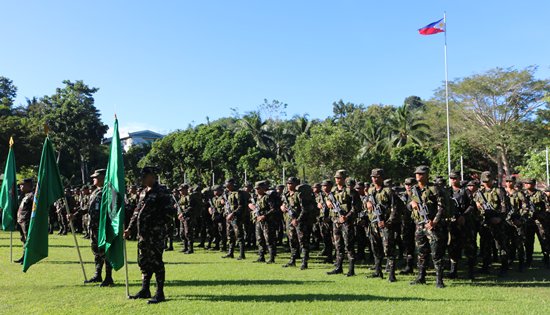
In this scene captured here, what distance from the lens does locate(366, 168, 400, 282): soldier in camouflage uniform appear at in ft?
30.2

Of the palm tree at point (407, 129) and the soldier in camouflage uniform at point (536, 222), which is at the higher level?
the palm tree at point (407, 129)

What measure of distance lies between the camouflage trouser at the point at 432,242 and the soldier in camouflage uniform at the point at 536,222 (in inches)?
149

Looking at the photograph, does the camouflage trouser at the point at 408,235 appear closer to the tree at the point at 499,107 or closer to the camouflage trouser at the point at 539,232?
the camouflage trouser at the point at 539,232

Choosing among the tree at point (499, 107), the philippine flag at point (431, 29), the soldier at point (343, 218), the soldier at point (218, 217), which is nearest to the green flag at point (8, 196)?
the soldier at point (218, 217)

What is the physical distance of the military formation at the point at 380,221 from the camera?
7672 millimetres

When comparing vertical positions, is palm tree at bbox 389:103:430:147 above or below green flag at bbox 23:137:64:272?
above

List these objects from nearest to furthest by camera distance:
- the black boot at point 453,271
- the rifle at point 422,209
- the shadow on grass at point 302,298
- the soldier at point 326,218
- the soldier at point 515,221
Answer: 1. the shadow on grass at point 302,298
2. the rifle at point 422,209
3. the black boot at point 453,271
4. the soldier at point 515,221
5. the soldier at point 326,218

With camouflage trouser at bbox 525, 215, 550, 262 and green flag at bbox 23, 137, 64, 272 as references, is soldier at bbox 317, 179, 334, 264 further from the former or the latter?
green flag at bbox 23, 137, 64, 272

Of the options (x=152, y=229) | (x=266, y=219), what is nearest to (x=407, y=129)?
(x=266, y=219)

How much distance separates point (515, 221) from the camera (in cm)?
1065

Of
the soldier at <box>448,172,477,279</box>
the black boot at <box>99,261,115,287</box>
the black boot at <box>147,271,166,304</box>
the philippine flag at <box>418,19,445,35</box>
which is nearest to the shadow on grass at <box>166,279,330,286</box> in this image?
the black boot at <box>99,261,115,287</box>

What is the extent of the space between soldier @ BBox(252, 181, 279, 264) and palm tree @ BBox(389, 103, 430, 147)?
121ft

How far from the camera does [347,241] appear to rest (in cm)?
996

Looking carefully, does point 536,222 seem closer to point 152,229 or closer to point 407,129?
point 152,229
